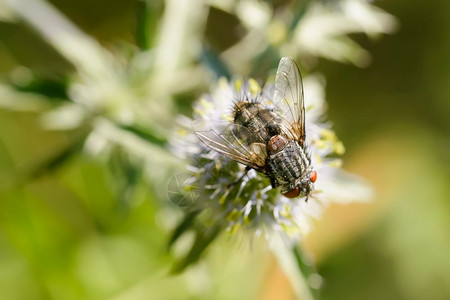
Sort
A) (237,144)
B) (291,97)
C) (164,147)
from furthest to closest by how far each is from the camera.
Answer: (164,147) < (291,97) < (237,144)

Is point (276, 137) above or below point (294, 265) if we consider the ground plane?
above

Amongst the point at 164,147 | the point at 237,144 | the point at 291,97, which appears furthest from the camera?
the point at 164,147

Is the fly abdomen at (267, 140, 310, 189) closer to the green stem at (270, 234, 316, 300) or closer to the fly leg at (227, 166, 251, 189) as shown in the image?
the fly leg at (227, 166, 251, 189)

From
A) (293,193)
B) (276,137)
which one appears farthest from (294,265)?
(276,137)

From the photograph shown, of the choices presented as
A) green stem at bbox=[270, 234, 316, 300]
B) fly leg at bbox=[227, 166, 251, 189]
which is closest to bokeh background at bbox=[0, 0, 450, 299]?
green stem at bbox=[270, 234, 316, 300]

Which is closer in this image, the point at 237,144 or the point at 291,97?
the point at 237,144

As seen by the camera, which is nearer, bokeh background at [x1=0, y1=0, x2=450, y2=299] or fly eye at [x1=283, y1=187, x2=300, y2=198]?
fly eye at [x1=283, y1=187, x2=300, y2=198]

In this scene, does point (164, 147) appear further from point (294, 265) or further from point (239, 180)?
point (294, 265)
